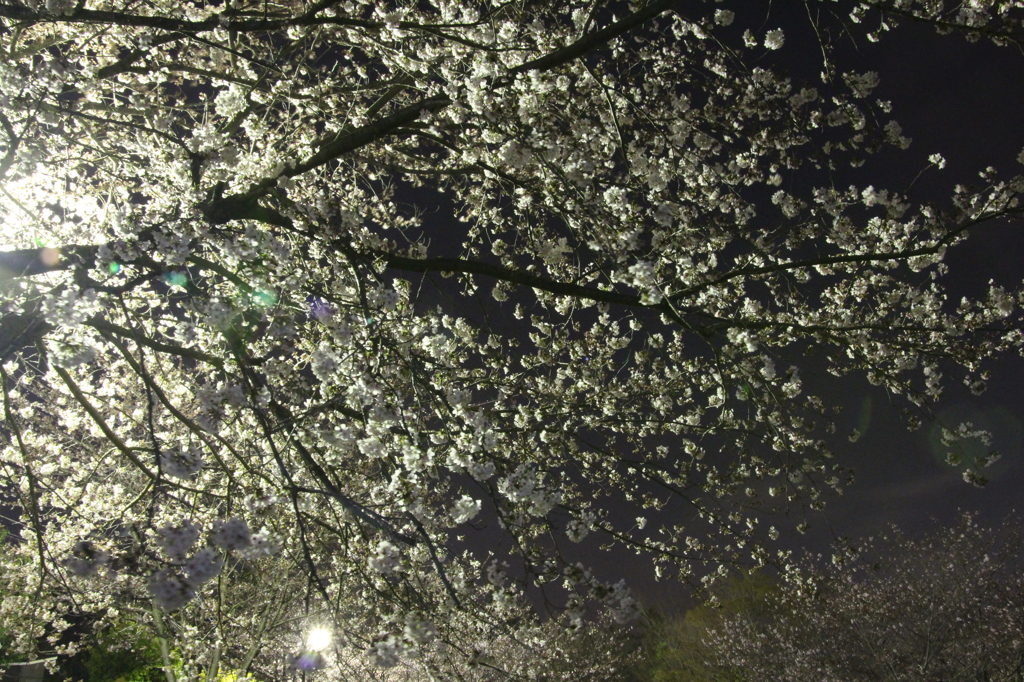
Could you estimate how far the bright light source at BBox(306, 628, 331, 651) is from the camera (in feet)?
11.4

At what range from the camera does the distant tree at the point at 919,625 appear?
1545 cm

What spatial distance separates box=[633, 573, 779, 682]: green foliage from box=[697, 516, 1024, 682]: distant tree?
3.12 metres

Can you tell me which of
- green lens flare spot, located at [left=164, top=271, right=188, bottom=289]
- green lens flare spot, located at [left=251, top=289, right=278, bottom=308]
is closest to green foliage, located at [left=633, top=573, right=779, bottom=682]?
green lens flare spot, located at [left=251, top=289, right=278, bottom=308]

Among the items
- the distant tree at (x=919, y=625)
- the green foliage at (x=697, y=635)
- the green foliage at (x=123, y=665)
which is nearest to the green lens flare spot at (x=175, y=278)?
the distant tree at (x=919, y=625)

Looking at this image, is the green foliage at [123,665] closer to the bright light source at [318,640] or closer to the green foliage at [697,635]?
the green foliage at [697,635]

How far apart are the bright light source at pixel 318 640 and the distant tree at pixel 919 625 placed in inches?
633

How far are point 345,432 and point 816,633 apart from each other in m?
25.1

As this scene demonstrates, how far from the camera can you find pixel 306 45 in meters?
5.91

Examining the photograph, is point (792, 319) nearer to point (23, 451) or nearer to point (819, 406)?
point (819, 406)

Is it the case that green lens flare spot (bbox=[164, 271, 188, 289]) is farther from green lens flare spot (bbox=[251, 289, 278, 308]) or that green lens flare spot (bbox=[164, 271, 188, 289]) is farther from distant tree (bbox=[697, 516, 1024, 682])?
distant tree (bbox=[697, 516, 1024, 682])

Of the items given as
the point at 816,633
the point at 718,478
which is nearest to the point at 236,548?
the point at 718,478

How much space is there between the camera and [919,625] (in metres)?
17.0

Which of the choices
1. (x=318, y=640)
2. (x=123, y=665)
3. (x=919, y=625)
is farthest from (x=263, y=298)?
(x=123, y=665)

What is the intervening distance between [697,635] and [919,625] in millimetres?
17563
